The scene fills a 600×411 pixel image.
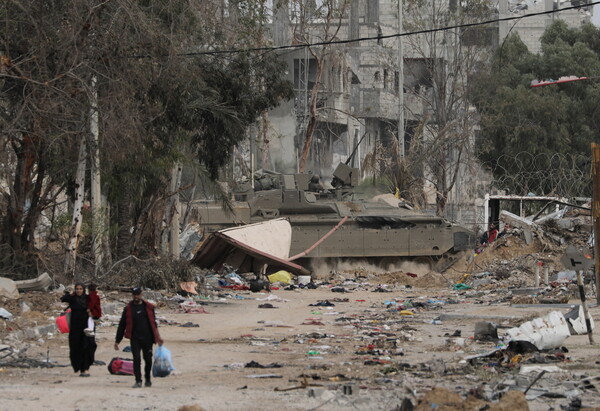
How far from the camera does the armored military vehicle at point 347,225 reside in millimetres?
31969

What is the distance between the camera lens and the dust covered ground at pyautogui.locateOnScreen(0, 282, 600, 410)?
10539 mm

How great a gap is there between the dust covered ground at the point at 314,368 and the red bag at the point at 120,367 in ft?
0.31

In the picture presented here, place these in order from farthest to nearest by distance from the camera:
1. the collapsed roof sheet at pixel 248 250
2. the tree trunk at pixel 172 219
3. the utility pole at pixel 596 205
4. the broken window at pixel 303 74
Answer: the broken window at pixel 303 74
the tree trunk at pixel 172 219
the collapsed roof sheet at pixel 248 250
the utility pole at pixel 596 205

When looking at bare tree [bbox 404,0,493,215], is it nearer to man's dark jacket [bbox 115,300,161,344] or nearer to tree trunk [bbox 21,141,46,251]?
tree trunk [bbox 21,141,46,251]

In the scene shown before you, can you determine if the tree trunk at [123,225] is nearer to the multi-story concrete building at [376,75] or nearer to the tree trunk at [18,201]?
the tree trunk at [18,201]

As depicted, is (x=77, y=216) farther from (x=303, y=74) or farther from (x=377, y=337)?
(x=303, y=74)

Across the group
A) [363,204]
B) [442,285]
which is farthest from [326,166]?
[442,285]

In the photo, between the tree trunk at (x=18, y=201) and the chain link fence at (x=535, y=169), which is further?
the chain link fence at (x=535, y=169)

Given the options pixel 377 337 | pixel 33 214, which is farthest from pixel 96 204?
A: pixel 377 337

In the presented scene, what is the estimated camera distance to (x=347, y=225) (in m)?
32.0

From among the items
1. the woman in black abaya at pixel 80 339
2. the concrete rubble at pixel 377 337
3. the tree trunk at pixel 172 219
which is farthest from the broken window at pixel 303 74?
the woman in black abaya at pixel 80 339

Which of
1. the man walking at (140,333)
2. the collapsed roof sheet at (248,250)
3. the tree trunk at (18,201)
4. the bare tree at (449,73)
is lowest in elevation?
the collapsed roof sheet at (248,250)

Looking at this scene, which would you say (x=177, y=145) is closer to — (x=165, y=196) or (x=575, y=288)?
(x=165, y=196)

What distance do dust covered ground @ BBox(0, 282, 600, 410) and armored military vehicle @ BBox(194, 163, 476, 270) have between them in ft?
32.2
